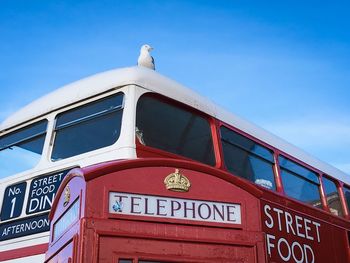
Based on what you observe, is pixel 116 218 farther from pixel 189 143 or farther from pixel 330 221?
pixel 330 221

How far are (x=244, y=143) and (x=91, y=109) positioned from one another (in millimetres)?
1767

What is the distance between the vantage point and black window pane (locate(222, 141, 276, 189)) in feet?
16.9

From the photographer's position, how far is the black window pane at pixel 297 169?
6.14 metres

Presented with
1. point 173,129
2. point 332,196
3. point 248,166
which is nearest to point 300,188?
point 332,196

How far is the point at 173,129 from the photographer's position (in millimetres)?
4715

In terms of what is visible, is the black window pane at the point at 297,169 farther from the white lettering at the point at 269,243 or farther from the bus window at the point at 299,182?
A: the white lettering at the point at 269,243

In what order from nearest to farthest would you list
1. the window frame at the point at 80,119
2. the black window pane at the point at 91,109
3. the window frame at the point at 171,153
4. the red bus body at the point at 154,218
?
the red bus body at the point at 154,218 → the window frame at the point at 171,153 → the window frame at the point at 80,119 → the black window pane at the point at 91,109

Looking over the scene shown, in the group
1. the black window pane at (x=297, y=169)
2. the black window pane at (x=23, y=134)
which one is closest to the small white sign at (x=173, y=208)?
the black window pane at (x=23, y=134)

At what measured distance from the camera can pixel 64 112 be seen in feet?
16.4

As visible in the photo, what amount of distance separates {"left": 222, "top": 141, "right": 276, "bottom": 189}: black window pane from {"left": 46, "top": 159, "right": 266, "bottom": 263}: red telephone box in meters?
1.66

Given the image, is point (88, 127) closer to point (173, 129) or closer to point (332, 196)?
point (173, 129)

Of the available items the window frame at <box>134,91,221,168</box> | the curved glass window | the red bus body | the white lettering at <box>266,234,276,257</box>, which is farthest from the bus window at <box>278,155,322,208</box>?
the red bus body

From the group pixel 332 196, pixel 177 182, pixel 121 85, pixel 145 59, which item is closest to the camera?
pixel 177 182

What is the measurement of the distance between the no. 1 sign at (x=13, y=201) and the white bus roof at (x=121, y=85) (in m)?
0.77
